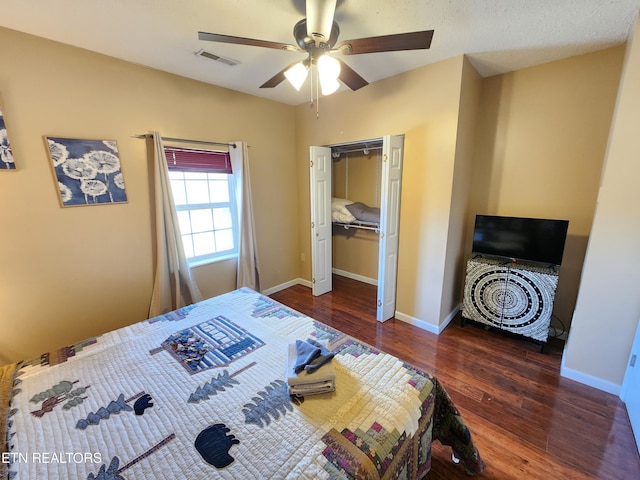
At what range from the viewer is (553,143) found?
7.57 feet

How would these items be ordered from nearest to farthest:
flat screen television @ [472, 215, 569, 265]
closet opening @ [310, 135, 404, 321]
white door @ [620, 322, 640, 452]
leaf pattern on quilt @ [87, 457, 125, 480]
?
leaf pattern on quilt @ [87, 457, 125, 480], white door @ [620, 322, 640, 452], flat screen television @ [472, 215, 569, 265], closet opening @ [310, 135, 404, 321]

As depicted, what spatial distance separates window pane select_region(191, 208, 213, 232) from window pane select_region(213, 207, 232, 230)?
0.20 feet

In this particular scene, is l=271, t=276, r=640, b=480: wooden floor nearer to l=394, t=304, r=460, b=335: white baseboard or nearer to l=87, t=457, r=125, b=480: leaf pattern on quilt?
l=394, t=304, r=460, b=335: white baseboard

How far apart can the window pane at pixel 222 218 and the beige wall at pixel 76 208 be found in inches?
27.6

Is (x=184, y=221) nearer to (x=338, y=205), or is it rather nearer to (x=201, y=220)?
(x=201, y=220)

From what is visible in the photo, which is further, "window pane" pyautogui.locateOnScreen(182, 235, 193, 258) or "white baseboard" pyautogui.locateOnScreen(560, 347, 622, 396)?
"window pane" pyautogui.locateOnScreen(182, 235, 193, 258)

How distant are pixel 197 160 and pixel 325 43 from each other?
5.78 feet

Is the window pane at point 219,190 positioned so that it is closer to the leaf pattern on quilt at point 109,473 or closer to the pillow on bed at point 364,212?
the pillow on bed at point 364,212

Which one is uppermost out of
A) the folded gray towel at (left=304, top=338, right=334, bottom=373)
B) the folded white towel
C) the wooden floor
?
the folded gray towel at (left=304, top=338, right=334, bottom=373)

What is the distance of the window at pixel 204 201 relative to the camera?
8.56ft

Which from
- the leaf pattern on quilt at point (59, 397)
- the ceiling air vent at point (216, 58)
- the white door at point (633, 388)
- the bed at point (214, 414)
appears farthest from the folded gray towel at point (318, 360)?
the ceiling air vent at point (216, 58)

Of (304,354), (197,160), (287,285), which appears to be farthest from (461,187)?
(197,160)

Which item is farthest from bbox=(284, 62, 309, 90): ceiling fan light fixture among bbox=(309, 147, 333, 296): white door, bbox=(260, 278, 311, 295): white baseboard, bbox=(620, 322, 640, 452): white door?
bbox=(620, 322, 640, 452): white door

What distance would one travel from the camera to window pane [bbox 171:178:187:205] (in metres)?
2.63
